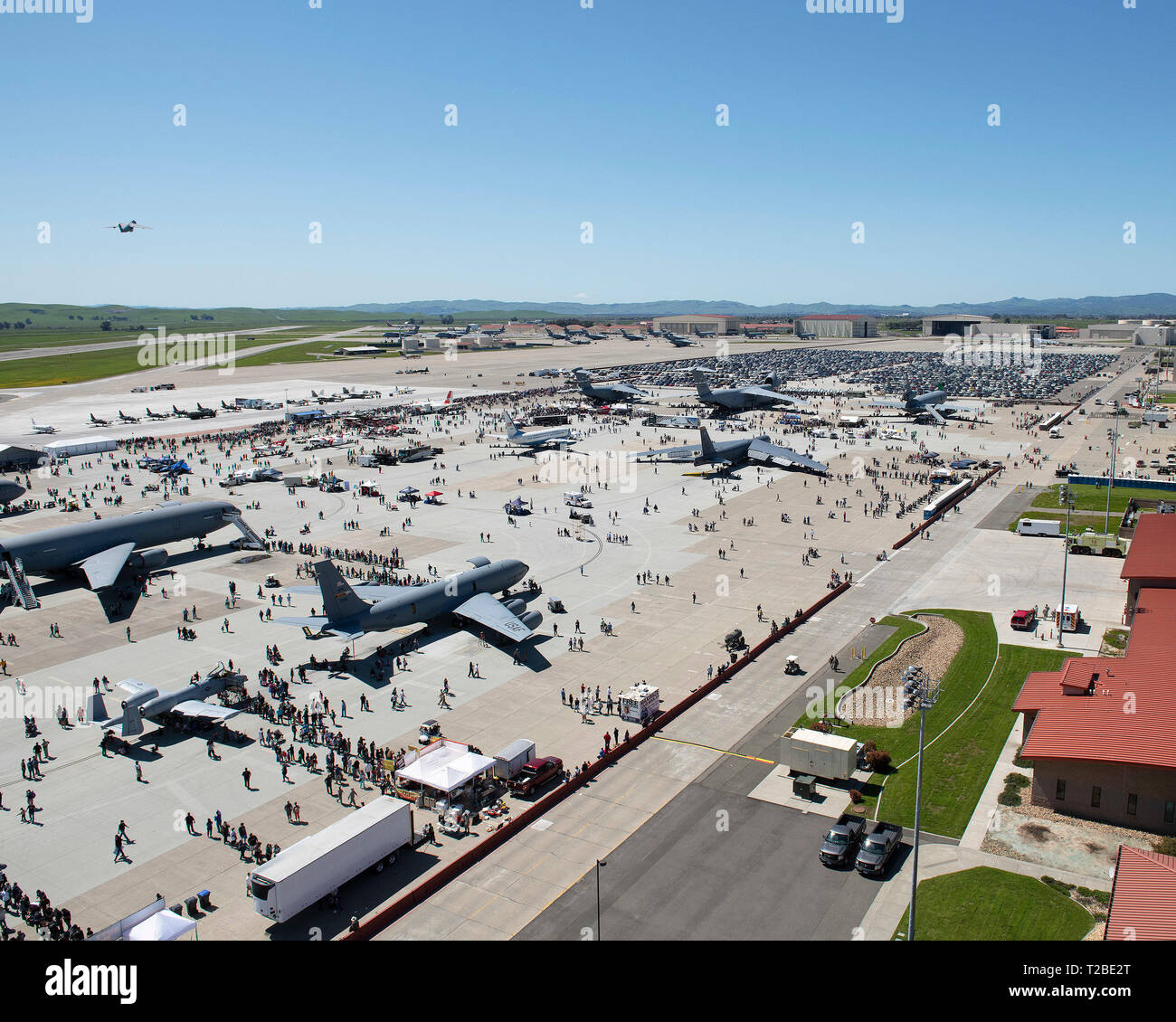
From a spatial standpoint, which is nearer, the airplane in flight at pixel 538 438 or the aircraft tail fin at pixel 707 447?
the aircraft tail fin at pixel 707 447

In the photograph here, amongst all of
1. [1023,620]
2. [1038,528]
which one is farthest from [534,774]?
[1038,528]

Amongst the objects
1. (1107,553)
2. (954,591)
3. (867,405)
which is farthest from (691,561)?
(867,405)

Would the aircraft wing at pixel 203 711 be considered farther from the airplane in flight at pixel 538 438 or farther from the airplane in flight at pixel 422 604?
the airplane in flight at pixel 538 438

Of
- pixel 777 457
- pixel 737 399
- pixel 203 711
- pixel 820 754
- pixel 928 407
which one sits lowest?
pixel 820 754

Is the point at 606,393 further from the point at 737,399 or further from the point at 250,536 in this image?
the point at 250,536

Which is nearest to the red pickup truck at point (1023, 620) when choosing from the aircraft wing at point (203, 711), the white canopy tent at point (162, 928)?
the aircraft wing at point (203, 711)
